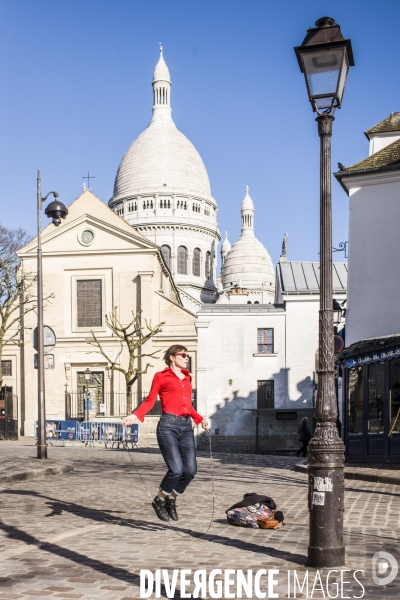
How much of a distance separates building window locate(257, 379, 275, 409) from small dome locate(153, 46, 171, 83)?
271 ft

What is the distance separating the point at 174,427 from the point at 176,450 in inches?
9.5

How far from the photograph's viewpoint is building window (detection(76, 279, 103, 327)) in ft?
173

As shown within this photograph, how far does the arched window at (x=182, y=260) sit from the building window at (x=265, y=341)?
5241 centimetres

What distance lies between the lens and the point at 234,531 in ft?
28.7

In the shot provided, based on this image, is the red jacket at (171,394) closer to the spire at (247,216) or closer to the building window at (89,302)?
the building window at (89,302)

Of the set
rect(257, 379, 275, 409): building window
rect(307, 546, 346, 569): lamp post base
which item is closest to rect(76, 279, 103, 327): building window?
rect(257, 379, 275, 409): building window

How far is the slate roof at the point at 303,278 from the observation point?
4309cm

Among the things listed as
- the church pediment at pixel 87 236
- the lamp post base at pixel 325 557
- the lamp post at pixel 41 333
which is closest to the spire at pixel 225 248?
the church pediment at pixel 87 236

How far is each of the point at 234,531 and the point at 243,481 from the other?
20.9ft

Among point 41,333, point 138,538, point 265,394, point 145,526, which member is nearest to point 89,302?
point 265,394

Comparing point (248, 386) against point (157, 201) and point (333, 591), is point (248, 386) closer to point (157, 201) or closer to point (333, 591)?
→ point (333, 591)

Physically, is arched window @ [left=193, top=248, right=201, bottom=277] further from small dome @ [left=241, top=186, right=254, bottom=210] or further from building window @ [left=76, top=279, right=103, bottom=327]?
building window @ [left=76, top=279, right=103, bottom=327]

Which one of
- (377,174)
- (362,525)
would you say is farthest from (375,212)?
(362,525)

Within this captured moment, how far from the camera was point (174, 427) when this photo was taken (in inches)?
335
